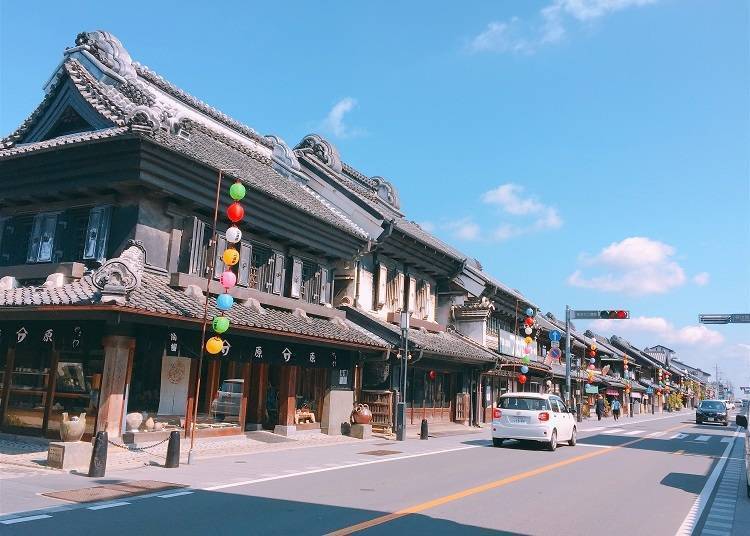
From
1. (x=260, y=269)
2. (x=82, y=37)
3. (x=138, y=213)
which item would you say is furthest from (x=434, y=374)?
(x=82, y=37)

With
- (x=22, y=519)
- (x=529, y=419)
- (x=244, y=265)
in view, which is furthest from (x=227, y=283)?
(x=529, y=419)

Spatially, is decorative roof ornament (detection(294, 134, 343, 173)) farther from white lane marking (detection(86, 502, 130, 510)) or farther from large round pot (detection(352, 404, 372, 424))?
white lane marking (detection(86, 502, 130, 510))

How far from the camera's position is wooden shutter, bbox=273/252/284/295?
2060 centimetres

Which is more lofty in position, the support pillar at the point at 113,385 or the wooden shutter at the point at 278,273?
the wooden shutter at the point at 278,273

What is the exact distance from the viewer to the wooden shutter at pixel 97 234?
53.0 ft

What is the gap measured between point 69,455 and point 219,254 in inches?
297

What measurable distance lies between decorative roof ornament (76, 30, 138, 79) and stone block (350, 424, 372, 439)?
14484 mm

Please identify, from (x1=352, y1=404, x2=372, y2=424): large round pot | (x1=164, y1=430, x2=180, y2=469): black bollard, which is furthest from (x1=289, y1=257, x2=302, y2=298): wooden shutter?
(x1=164, y1=430, x2=180, y2=469): black bollard

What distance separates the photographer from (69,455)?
12.2 m

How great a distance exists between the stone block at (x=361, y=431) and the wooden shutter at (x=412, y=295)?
7965 mm

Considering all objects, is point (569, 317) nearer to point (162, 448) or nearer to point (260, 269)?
point (260, 269)

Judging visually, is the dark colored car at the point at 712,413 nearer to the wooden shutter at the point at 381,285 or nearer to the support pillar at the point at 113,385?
the wooden shutter at the point at 381,285

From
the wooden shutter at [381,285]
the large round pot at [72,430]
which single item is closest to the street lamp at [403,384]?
the wooden shutter at [381,285]

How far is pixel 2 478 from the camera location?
10977 millimetres
